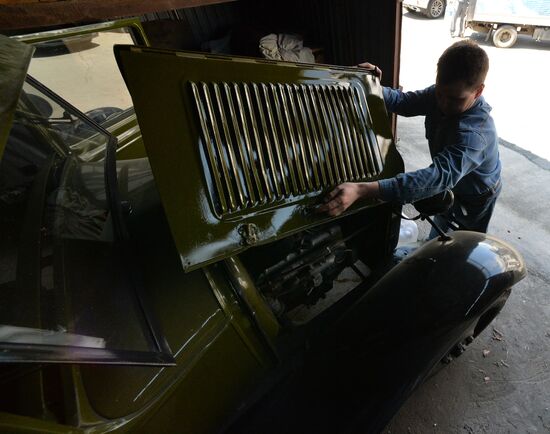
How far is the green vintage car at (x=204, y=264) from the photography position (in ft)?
2.59

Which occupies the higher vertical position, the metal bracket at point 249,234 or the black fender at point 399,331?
the metal bracket at point 249,234

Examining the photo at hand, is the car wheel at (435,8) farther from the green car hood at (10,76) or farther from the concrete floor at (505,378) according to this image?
the green car hood at (10,76)

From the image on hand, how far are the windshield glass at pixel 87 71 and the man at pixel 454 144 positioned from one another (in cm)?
153

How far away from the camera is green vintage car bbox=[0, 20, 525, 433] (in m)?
0.79

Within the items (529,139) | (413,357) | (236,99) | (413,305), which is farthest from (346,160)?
(529,139)

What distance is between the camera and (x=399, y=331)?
47.6 inches

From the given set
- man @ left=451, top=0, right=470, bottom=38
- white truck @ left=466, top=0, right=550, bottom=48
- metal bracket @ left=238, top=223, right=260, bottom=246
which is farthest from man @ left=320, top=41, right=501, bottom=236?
man @ left=451, top=0, right=470, bottom=38

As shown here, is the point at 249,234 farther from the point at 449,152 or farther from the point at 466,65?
the point at 466,65

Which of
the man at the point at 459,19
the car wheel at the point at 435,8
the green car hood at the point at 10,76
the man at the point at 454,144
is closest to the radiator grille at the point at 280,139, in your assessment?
the man at the point at 454,144

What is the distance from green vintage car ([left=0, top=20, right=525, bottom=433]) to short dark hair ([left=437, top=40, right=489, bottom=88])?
0.34 metres

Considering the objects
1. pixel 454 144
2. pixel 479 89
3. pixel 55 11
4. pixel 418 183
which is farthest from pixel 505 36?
pixel 55 11

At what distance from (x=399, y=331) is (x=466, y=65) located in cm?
120

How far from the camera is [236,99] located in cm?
123

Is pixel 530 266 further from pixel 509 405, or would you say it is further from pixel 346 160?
pixel 346 160
